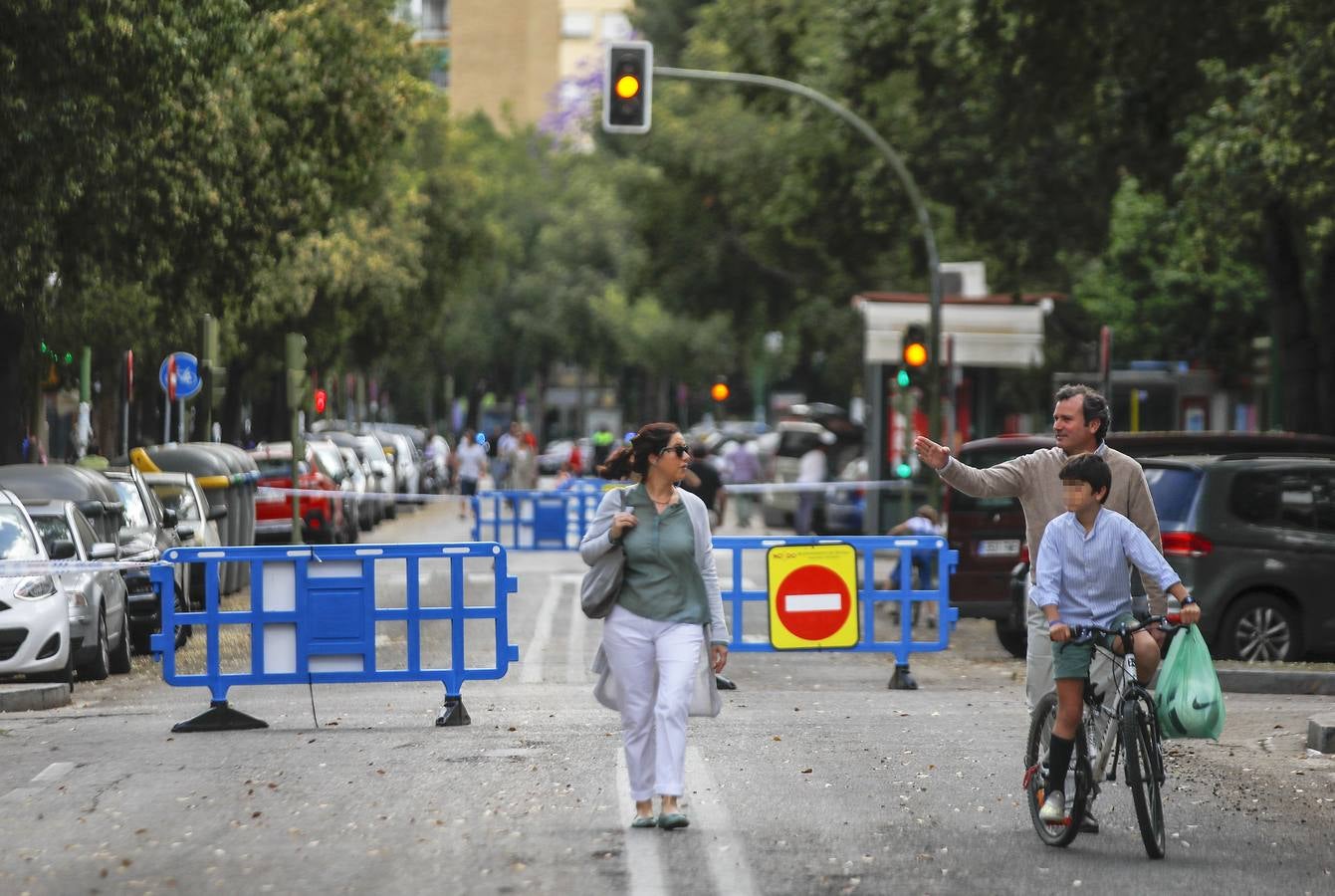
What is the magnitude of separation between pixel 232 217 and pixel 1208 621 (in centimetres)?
1170

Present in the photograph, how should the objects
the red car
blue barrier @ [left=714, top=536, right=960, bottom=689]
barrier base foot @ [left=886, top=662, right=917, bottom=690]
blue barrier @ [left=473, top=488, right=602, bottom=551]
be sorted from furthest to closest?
blue barrier @ [left=473, top=488, right=602, bottom=551] → the red car → barrier base foot @ [left=886, top=662, right=917, bottom=690] → blue barrier @ [left=714, top=536, right=960, bottom=689]

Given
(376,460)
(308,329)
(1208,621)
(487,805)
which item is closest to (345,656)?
(487,805)

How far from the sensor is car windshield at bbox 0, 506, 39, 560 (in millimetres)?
15414

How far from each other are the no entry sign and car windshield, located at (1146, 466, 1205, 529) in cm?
241

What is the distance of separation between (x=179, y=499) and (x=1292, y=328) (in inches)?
482

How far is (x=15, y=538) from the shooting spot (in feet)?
51.0

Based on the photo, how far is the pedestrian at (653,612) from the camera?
8.85 metres

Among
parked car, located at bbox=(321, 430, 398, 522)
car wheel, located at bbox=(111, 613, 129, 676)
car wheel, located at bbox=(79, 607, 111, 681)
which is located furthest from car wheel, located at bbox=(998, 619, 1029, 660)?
parked car, located at bbox=(321, 430, 398, 522)

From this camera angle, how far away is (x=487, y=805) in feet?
31.3

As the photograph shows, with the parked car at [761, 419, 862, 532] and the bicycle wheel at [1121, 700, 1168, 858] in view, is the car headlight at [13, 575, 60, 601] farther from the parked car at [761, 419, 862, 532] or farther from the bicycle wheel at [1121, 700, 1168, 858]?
the parked car at [761, 419, 862, 532]

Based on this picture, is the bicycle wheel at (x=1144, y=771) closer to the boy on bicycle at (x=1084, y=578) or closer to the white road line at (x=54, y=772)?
the boy on bicycle at (x=1084, y=578)

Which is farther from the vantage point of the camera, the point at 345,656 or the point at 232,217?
the point at 232,217

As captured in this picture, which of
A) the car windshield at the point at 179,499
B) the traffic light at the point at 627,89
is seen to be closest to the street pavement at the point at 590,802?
the car windshield at the point at 179,499

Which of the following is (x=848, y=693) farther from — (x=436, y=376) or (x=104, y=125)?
(x=436, y=376)
